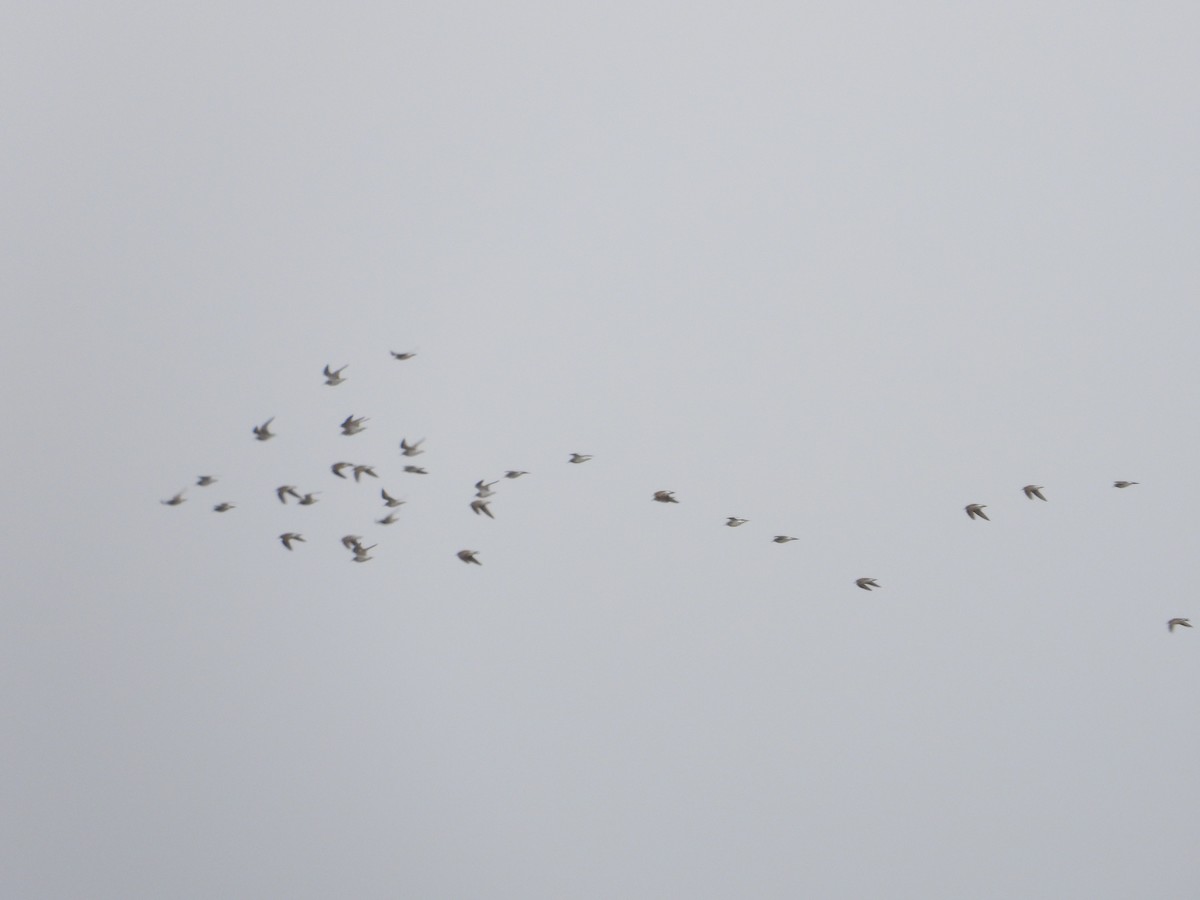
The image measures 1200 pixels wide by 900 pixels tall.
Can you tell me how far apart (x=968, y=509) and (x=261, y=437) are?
1758 centimetres

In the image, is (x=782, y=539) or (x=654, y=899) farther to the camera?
(x=654, y=899)

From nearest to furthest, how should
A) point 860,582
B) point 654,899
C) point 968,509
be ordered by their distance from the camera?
1. point 968,509
2. point 860,582
3. point 654,899

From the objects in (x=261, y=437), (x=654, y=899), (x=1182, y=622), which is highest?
(x=261, y=437)

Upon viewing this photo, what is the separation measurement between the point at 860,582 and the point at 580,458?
25.7ft

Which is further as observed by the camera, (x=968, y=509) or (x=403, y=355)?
(x=403, y=355)

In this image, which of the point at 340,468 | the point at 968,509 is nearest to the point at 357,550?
the point at 340,468

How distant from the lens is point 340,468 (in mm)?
50875

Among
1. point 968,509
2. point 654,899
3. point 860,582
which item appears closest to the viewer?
point 968,509

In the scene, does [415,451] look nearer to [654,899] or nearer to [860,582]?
[860,582]

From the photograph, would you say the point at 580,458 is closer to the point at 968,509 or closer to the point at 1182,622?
the point at 968,509

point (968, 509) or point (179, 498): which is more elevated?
point (968, 509)

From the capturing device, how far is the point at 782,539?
163ft

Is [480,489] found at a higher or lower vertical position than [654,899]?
higher

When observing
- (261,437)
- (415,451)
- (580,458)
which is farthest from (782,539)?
(261,437)
